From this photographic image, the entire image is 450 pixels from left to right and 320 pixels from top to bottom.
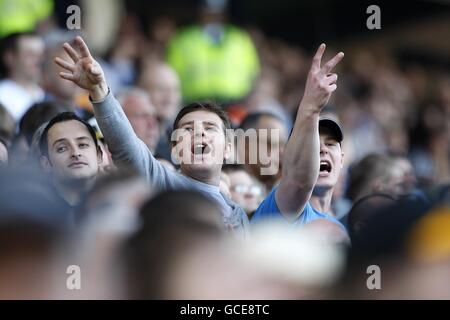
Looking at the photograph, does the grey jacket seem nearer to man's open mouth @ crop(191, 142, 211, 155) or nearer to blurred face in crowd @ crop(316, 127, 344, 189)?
man's open mouth @ crop(191, 142, 211, 155)

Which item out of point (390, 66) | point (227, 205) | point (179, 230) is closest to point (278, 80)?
point (390, 66)

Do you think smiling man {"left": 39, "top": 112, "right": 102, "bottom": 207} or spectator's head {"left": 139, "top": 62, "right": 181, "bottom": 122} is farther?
A: spectator's head {"left": 139, "top": 62, "right": 181, "bottom": 122}

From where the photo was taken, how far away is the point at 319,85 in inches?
143

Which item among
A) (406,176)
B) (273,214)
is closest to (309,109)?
(273,214)

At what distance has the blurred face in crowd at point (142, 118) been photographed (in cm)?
534

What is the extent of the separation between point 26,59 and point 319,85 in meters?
3.22

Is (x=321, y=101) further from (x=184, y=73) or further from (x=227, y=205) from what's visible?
(x=184, y=73)

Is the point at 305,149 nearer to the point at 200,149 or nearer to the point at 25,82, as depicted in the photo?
the point at 200,149

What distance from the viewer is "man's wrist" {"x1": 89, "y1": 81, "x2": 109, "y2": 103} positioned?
359 cm

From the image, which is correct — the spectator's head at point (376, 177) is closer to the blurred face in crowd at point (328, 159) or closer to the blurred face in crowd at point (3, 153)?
the blurred face in crowd at point (328, 159)

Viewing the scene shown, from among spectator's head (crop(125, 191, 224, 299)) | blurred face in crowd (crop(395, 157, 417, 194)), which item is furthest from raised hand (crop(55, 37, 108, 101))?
blurred face in crowd (crop(395, 157, 417, 194))

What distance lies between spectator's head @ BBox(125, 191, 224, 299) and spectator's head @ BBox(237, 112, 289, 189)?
2876 millimetres

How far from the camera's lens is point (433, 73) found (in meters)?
12.4
